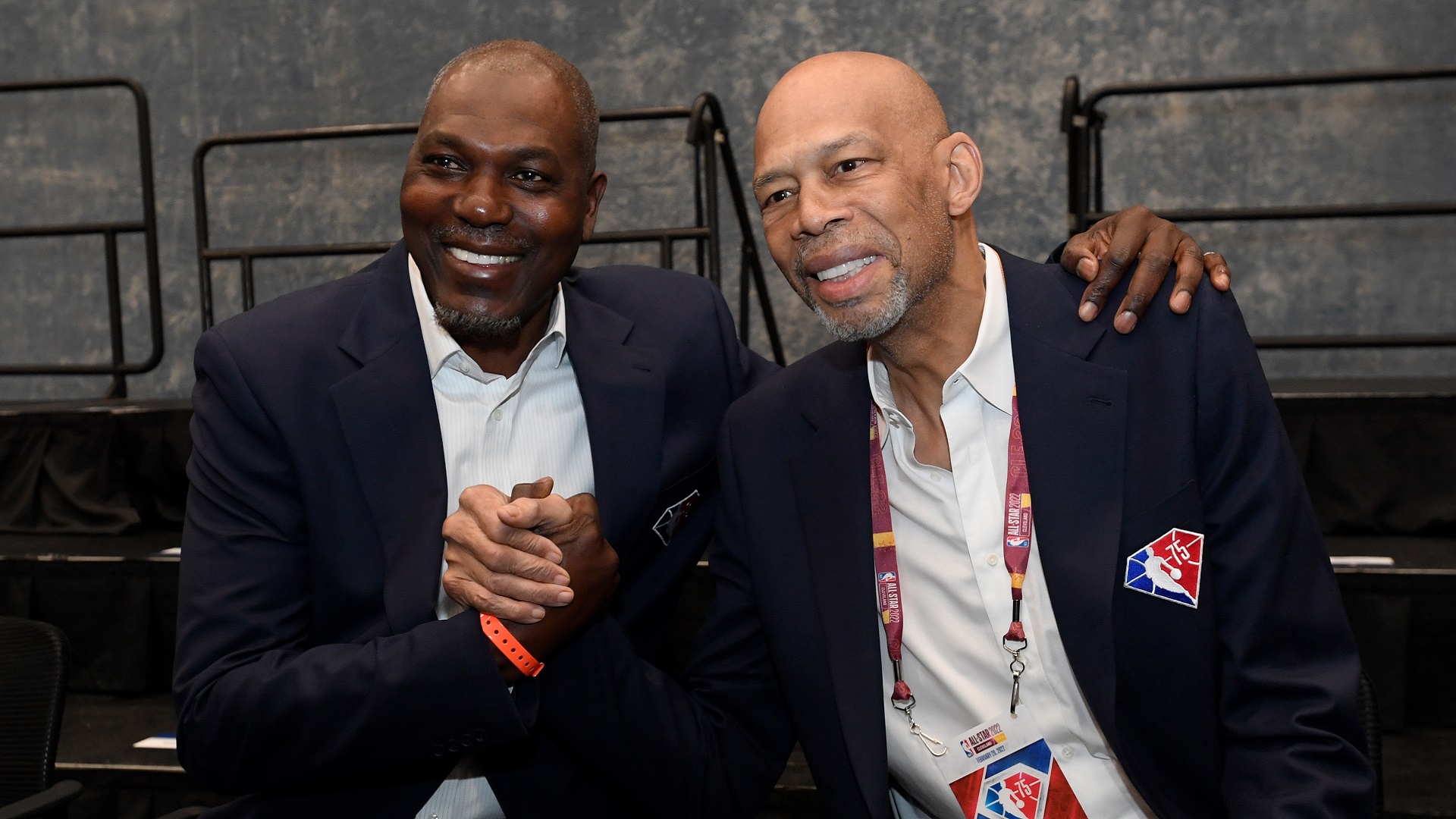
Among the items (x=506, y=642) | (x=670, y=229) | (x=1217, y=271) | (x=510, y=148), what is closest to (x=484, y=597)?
(x=506, y=642)

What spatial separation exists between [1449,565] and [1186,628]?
174cm

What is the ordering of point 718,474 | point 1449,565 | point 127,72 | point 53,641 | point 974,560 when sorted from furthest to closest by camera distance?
point 127,72 → point 1449,565 → point 53,641 → point 718,474 → point 974,560

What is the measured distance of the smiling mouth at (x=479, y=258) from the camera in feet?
6.24

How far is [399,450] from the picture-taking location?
1.84 metres

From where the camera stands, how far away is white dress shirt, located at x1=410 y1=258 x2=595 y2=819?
6.29 ft

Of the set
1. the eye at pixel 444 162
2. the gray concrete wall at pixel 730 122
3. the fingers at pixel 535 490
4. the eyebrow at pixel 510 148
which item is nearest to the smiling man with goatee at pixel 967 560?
the fingers at pixel 535 490

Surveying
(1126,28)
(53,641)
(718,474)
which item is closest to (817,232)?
(718,474)

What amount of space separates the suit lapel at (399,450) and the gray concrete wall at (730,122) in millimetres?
3560

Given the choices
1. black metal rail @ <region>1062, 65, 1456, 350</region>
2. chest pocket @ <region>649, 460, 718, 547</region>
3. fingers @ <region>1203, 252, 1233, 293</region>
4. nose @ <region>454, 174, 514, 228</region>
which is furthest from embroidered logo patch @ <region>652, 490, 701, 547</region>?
black metal rail @ <region>1062, 65, 1456, 350</region>

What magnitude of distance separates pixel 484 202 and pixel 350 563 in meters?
0.59

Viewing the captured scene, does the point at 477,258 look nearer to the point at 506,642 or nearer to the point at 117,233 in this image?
the point at 506,642

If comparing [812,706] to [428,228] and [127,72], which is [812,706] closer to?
[428,228]

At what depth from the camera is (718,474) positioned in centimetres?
213

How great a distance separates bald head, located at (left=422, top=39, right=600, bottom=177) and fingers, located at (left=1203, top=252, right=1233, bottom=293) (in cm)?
99
